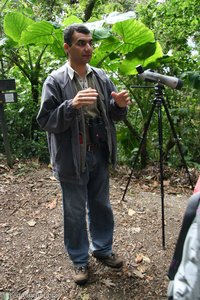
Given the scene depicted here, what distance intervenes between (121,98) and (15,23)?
9.18ft

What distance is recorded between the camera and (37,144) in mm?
4609

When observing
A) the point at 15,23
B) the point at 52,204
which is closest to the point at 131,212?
the point at 52,204

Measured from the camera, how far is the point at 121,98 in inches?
78.6

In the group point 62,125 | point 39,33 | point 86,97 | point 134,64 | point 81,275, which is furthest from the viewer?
point 134,64

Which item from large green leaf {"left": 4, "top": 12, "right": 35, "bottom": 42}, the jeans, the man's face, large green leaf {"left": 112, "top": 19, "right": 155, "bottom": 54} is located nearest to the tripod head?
the man's face

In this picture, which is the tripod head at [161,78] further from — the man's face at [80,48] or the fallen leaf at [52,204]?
the fallen leaf at [52,204]

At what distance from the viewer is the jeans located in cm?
209

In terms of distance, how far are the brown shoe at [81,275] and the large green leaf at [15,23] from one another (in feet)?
10.4

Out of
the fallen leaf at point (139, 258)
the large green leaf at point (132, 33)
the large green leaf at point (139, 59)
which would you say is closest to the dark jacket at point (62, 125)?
the fallen leaf at point (139, 258)

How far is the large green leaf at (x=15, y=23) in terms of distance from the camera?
13.4 ft

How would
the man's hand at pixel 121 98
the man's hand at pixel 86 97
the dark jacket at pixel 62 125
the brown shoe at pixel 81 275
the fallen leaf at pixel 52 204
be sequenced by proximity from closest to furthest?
the man's hand at pixel 86 97
the dark jacket at pixel 62 125
the man's hand at pixel 121 98
the brown shoe at pixel 81 275
the fallen leaf at pixel 52 204

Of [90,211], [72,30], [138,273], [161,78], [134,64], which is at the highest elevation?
[72,30]

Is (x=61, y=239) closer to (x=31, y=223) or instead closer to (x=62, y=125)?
(x=31, y=223)

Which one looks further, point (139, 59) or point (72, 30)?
point (139, 59)
